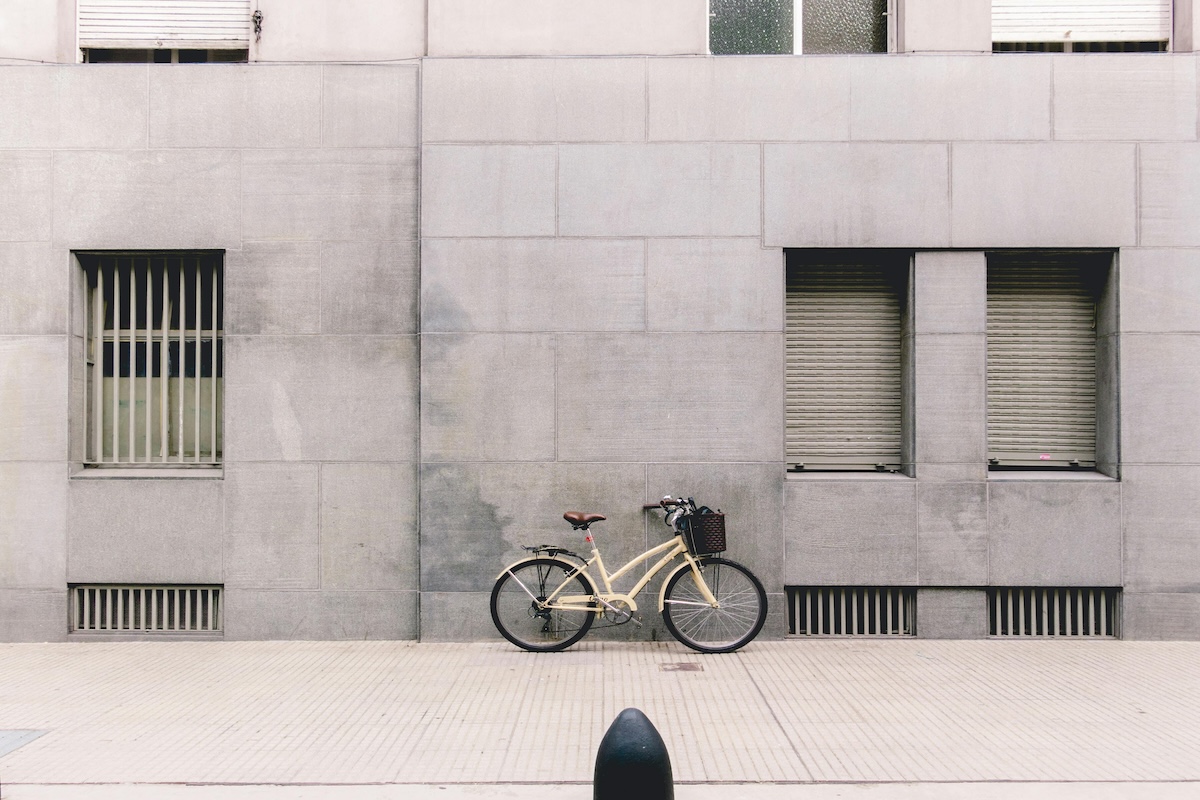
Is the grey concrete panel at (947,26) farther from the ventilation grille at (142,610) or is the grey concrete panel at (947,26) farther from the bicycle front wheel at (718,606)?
the ventilation grille at (142,610)

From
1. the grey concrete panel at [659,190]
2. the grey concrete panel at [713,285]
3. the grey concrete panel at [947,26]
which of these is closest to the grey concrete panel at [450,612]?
the grey concrete panel at [713,285]

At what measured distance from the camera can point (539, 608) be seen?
7.56 m

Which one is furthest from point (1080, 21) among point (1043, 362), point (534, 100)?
point (534, 100)

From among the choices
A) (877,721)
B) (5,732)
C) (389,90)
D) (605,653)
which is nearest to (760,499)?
(605,653)

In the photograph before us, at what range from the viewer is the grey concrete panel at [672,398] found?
7.98m

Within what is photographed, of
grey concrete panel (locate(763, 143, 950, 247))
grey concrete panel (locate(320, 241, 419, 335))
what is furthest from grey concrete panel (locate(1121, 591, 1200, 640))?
grey concrete panel (locate(320, 241, 419, 335))

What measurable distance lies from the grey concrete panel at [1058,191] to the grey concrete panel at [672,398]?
95.8 inches

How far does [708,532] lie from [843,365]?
2208 mm

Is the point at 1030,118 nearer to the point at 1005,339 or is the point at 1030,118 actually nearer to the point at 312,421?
the point at 1005,339

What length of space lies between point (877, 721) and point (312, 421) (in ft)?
17.8

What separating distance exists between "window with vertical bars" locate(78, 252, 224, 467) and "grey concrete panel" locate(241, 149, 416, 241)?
2.51ft

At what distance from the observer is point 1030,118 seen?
8.01 meters

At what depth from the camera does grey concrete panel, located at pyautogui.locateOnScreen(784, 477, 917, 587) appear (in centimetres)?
795

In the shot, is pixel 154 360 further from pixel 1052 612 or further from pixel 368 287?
pixel 1052 612
